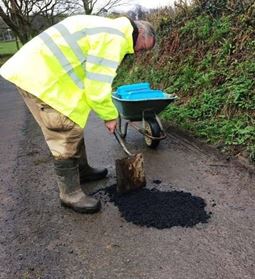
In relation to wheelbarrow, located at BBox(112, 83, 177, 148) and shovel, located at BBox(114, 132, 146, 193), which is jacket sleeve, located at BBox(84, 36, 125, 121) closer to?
shovel, located at BBox(114, 132, 146, 193)

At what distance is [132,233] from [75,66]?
149cm

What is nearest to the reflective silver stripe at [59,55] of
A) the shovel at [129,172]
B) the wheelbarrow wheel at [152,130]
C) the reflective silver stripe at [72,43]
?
the reflective silver stripe at [72,43]

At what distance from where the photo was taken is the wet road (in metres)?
2.88

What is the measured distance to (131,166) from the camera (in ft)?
13.2

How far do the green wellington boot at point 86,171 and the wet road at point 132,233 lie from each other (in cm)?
14

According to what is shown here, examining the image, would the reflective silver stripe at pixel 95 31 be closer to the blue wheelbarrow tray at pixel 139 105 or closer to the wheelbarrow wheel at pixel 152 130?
the blue wheelbarrow tray at pixel 139 105

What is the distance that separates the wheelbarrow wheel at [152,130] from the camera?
17.8 ft

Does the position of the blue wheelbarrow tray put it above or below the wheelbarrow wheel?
above

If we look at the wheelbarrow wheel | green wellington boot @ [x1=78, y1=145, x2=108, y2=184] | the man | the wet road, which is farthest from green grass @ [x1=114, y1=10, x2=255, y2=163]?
the man

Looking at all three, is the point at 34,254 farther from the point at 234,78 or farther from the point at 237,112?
the point at 234,78

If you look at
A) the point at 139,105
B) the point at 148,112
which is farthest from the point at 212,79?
the point at 139,105

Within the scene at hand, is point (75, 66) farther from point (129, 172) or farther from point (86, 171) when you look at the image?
point (86, 171)

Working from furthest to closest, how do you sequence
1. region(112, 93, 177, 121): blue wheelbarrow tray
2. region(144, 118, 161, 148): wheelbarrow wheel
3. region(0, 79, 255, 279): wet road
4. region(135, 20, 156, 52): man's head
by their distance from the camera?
region(144, 118, 161, 148): wheelbarrow wheel → region(112, 93, 177, 121): blue wheelbarrow tray → region(135, 20, 156, 52): man's head → region(0, 79, 255, 279): wet road

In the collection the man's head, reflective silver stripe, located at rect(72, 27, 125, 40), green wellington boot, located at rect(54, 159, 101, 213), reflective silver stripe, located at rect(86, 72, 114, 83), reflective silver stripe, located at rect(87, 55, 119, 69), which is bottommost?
green wellington boot, located at rect(54, 159, 101, 213)
